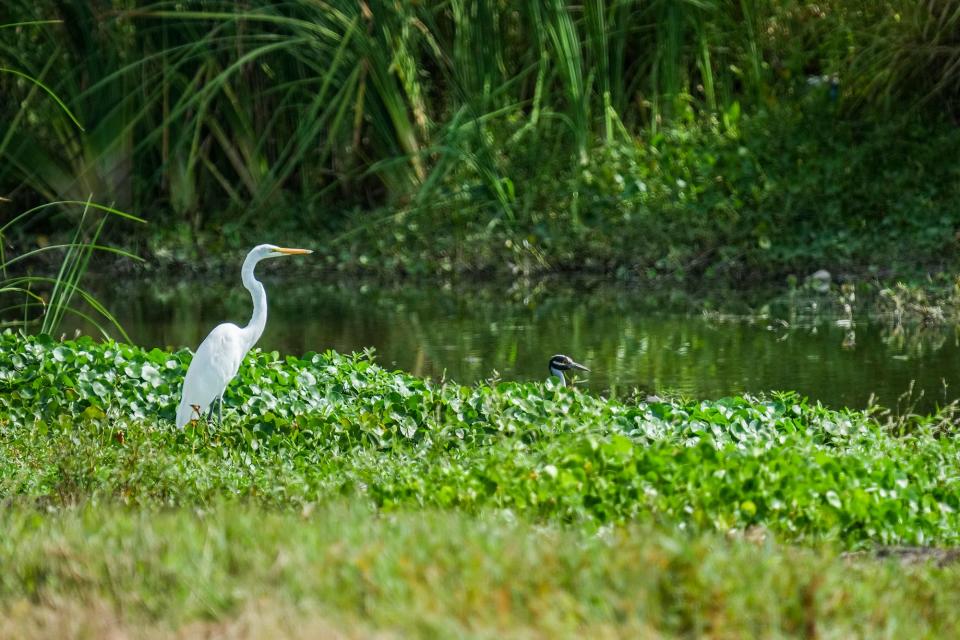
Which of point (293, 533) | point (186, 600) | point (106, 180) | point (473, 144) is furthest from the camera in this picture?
point (106, 180)

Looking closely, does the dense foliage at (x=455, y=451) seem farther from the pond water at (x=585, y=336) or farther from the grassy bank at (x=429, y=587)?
the pond water at (x=585, y=336)

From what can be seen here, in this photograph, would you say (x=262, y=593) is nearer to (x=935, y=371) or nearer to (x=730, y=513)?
(x=730, y=513)

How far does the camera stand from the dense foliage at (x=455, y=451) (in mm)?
4410

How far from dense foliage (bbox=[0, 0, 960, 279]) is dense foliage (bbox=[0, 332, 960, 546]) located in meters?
5.77

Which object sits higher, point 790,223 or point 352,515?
point 352,515

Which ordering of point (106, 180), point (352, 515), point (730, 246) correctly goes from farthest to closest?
point (106, 180), point (730, 246), point (352, 515)

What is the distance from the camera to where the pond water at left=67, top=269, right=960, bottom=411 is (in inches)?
320

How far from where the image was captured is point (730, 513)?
433cm

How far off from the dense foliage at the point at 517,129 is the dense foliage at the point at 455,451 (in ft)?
18.9

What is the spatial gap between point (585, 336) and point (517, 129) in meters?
3.90

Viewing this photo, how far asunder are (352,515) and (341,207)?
11230 mm

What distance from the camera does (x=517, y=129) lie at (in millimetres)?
13367

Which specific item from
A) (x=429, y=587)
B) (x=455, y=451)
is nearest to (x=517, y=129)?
(x=455, y=451)

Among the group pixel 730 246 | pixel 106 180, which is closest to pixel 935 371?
pixel 730 246
